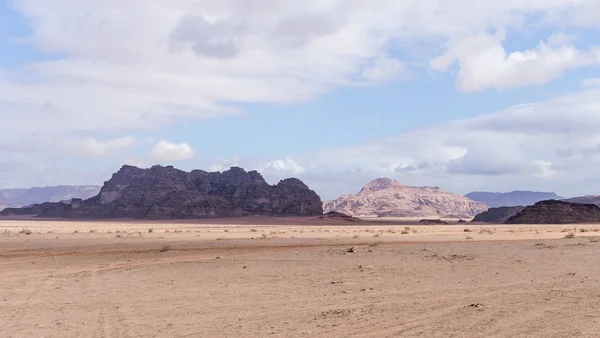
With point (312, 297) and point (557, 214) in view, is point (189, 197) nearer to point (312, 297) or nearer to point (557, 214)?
point (557, 214)

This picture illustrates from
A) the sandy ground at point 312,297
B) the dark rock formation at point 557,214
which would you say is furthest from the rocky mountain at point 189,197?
the sandy ground at point 312,297

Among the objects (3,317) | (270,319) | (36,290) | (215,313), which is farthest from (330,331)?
(36,290)

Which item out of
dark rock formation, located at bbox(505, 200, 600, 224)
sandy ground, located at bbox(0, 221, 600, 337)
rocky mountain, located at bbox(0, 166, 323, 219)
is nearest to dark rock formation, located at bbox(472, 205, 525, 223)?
dark rock formation, located at bbox(505, 200, 600, 224)

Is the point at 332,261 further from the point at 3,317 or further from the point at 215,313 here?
the point at 3,317

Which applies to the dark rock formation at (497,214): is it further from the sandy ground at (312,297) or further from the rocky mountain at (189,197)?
the sandy ground at (312,297)

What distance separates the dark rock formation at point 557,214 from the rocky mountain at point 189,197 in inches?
2114

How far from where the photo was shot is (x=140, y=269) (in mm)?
20766

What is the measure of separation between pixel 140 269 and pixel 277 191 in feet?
419

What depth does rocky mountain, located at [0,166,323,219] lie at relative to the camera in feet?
453

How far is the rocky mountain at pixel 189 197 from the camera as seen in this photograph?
453 feet

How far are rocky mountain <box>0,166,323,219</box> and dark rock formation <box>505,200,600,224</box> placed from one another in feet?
176

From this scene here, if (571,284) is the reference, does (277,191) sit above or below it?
above

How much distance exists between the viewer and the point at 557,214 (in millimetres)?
99938

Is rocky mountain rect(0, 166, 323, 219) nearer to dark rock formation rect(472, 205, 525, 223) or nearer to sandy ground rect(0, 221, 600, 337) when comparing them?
dark rock formation rect(472, 205, 525, 223)
